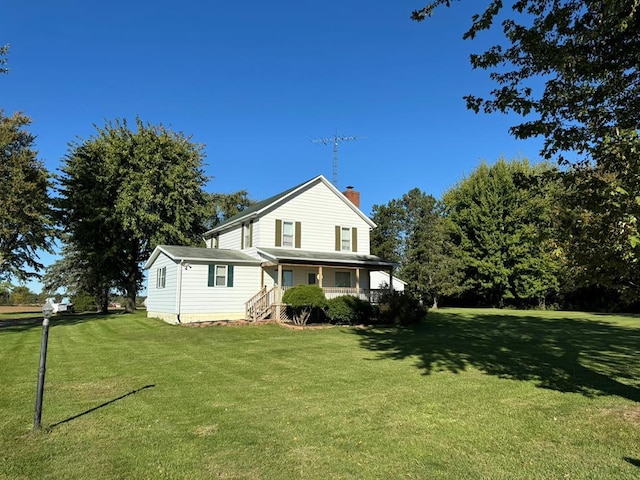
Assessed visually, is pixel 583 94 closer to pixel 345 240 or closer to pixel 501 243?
pixel 345 240

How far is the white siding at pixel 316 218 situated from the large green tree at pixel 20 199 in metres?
16.9

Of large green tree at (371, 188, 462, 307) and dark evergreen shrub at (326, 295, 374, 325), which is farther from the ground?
large green tree at (371, 188, 462, 307)

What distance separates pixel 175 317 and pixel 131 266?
14047 mm

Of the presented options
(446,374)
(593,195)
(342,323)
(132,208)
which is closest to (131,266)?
(132,208)

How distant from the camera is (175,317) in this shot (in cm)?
2117

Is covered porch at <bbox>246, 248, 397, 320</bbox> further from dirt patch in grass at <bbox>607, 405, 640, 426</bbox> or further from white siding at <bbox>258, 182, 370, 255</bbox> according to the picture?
dirt patch in grass at <bbox>607, 405, 640, 426</bbox>

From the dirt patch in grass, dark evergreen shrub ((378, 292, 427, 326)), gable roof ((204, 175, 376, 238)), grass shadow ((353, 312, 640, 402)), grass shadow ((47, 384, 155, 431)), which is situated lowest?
the dirt patch in grass

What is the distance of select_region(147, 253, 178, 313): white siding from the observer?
72.2 ft

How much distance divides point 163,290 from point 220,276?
3972 mm

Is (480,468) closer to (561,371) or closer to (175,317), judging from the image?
(561,371)

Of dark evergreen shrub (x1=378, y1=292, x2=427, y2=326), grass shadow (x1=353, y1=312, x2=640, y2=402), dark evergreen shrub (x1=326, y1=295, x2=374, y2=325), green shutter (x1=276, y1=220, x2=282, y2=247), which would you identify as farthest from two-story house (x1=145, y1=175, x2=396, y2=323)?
grass shadow (x1=353, y1=312, x2=640, y2=402)

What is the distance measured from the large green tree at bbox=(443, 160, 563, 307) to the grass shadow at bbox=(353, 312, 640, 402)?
17687 millimetres

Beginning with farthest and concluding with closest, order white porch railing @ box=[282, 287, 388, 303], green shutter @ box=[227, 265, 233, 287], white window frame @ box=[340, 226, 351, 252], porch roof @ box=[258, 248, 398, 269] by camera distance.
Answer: white window frame @ box=[340, 226, 351, 252] < white porch railing @ box=[282, 287, 388, 303] < green shutter @ box=[227, 265, 233, 287] < porch roof @ box=[258, 248, 398, 269]

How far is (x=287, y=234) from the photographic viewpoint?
25.1m
